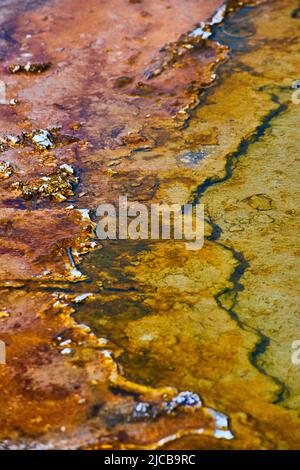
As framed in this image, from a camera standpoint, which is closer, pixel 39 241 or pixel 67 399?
pixel 67 399

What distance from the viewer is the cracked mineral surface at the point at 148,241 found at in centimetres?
228

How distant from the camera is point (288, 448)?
215 cm

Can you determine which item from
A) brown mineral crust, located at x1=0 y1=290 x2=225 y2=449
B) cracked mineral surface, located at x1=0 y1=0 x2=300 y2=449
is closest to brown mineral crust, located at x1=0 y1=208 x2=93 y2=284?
cracked mineral surface, located at x1=0 y1=0 x2=300 y2=449

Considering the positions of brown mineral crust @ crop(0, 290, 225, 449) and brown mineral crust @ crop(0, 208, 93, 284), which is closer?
brown mineral crust @ crop(0, 290, 225, 449)

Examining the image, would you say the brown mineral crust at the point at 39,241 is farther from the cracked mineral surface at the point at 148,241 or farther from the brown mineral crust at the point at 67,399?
the brown mineral crust at the point at 67,399

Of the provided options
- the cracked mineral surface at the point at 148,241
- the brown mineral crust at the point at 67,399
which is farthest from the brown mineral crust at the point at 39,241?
the brown mineral crust at the point at 67,399

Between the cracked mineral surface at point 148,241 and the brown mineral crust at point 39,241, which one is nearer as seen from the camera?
the cracked mineral surface at point 148,241

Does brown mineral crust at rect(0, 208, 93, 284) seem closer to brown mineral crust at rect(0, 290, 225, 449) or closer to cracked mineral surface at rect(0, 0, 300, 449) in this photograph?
cracked mineral surface at rect(0, 0, 300, 449)

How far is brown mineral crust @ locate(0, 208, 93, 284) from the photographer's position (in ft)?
9.64

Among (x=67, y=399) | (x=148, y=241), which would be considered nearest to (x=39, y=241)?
(x=148, y=241)

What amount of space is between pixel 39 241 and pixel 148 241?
460 mm

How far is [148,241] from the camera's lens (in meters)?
3.12

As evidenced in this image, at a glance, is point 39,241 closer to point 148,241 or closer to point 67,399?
point 148,241

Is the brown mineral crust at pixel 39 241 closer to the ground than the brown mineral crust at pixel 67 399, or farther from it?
closer to the ground
